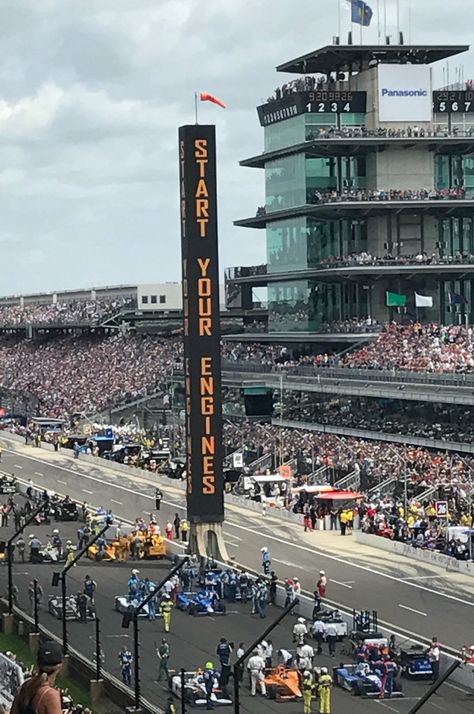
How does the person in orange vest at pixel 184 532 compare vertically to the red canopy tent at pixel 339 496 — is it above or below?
below

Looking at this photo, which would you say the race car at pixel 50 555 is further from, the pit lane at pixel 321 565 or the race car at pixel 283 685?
the race car at pixel 283 685

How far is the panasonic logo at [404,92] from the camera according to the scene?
343 feet

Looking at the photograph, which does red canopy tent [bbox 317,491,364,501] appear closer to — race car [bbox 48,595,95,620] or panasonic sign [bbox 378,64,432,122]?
race car [bbox 48,595,95,620]

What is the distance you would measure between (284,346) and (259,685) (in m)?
75.1

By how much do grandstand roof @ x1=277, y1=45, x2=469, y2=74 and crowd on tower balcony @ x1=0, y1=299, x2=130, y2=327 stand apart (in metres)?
47.6

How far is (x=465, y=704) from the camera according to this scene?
33.9m

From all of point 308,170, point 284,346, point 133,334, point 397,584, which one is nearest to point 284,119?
point 308,170

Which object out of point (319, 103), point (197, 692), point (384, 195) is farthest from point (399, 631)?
point (319, 103)

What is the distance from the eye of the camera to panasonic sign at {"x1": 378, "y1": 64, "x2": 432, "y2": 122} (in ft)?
343

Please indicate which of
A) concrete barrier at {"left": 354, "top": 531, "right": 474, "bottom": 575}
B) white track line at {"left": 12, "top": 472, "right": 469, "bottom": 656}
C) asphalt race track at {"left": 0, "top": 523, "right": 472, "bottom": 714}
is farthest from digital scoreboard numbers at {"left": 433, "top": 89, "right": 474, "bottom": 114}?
white track line at {"left": 12, "top": 472, "right": 469, "bottom": 656}

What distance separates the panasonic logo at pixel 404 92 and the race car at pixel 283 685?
242ft

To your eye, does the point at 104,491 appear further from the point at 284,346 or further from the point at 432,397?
the point at 284,346

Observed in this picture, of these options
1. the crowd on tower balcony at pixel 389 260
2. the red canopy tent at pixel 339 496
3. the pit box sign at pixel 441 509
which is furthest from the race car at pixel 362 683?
the crowd on tower balcony at pixel 389 260

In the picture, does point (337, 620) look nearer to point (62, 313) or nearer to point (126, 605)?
point (126, 605)
